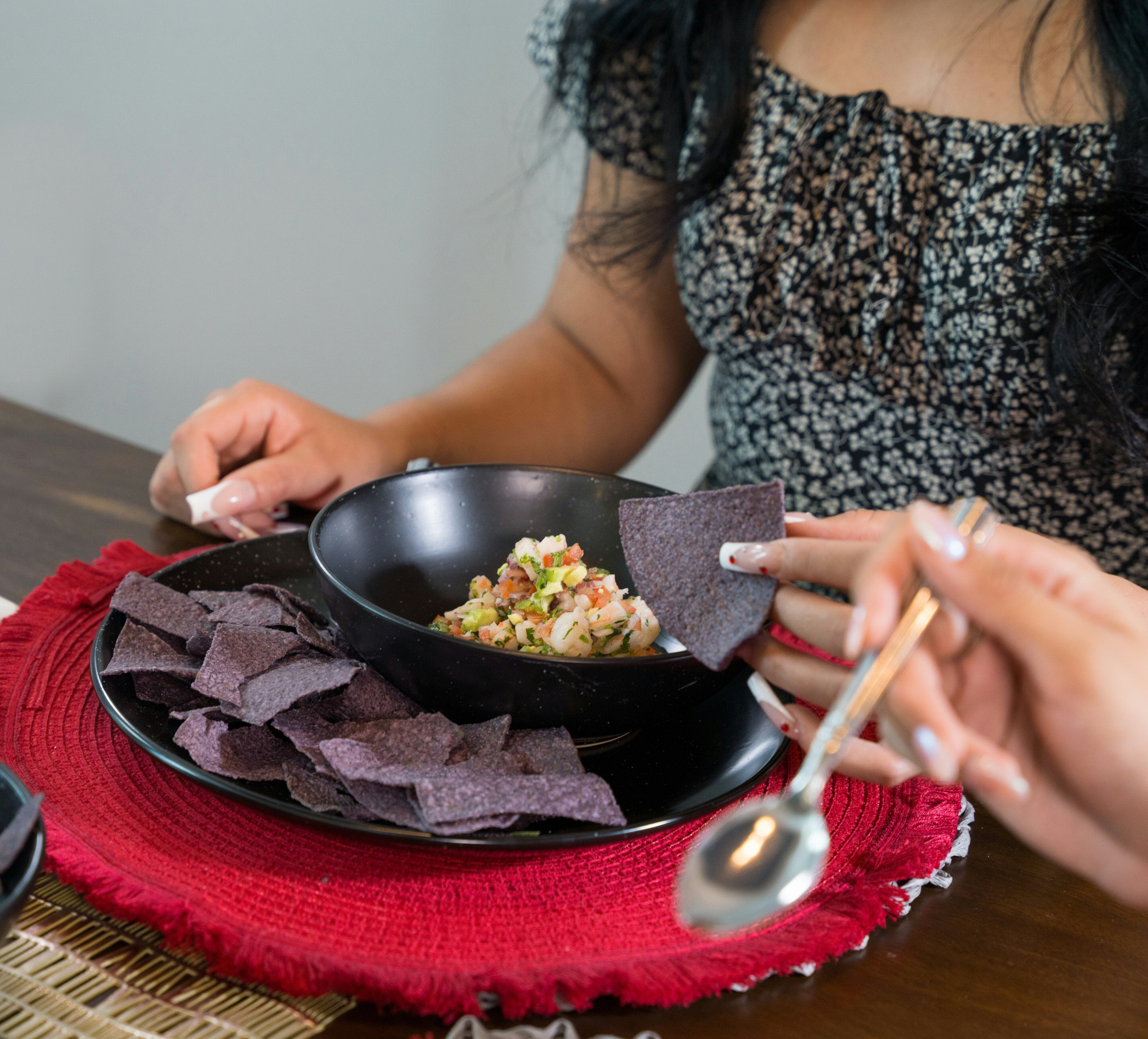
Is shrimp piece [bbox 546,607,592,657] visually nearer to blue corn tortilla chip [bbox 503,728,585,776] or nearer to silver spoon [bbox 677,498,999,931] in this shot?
blue corn tortilla chip [bbox 503,728,585,776]

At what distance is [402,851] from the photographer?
0.57 meters

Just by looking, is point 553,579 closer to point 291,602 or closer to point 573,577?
point 573,577

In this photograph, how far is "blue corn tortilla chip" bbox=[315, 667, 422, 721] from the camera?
0.63 meters

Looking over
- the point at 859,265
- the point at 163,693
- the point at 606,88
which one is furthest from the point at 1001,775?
the point at 606,88

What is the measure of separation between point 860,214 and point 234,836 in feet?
3.18

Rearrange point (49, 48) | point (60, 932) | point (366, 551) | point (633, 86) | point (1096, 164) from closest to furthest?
point (60, 932) < point (366, 551) < point (1096, 164) < point (633, 86) < point (49, 48)

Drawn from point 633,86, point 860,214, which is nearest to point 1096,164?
point 860,214

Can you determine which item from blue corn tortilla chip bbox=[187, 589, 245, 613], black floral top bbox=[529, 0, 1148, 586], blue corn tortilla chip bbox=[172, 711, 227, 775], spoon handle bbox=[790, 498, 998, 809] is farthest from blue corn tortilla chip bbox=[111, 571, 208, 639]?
black floral top bbox=[529, 0, 1148, 586]

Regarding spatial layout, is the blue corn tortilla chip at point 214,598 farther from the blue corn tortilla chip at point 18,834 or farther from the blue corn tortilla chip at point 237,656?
the blue corn tortilla chip at point 18,834

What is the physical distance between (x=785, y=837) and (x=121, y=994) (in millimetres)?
308

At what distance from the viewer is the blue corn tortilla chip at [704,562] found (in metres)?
0.56

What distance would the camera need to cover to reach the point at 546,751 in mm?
598

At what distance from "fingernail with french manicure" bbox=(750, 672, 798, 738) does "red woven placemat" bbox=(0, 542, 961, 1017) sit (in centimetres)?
8

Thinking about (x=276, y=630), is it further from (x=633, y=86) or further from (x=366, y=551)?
(x=633, y=86)
